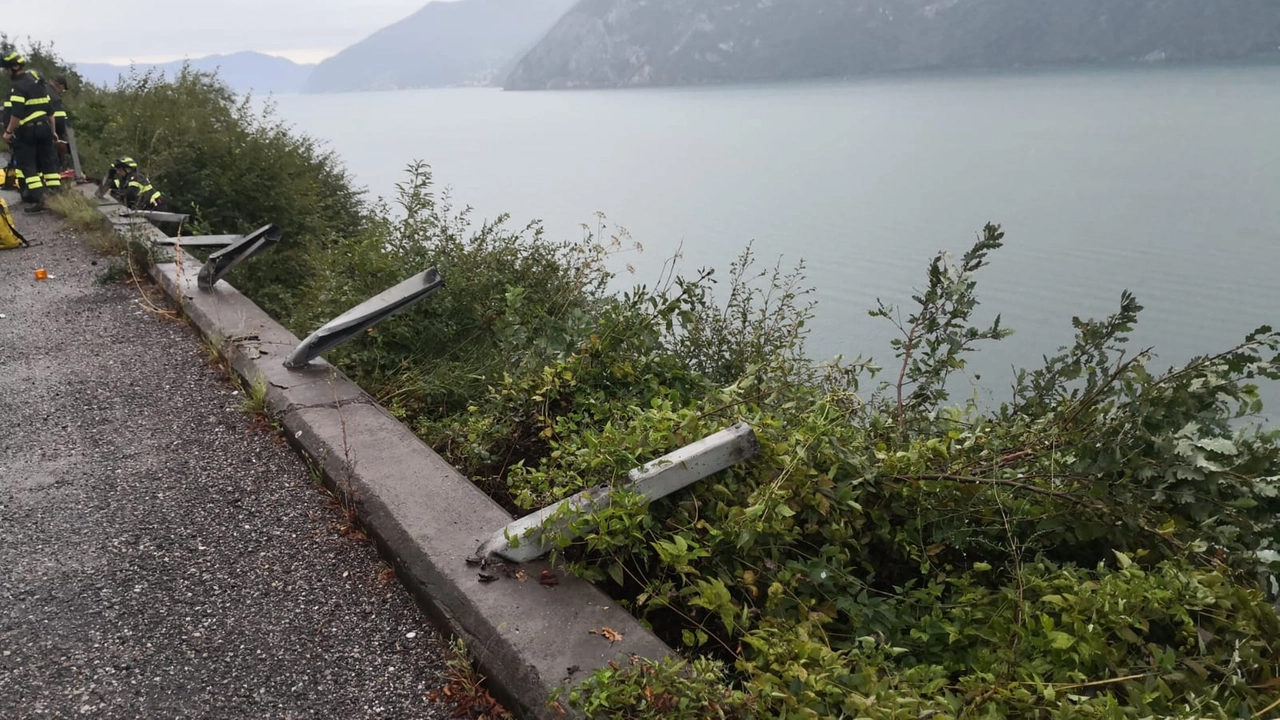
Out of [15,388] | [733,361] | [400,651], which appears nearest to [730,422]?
[400,651]

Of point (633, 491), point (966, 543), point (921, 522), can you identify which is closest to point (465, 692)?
point (633, 491)

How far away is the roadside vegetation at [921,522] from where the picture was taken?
2.18m

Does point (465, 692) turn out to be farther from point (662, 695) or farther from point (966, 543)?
point (966, 543)

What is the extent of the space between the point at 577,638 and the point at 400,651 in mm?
642

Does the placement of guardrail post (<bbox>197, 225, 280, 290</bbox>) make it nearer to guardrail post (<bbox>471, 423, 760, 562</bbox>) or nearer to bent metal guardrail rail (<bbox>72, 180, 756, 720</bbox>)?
bent metal guardrail rail (<bbox>72, 180, 756, 720</bbox>)

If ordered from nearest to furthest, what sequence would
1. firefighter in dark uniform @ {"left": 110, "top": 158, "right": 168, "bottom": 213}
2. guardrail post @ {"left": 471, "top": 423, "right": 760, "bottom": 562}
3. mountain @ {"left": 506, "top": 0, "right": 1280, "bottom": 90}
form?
guardrail post @ {"left": 471, "top": 423, "right": 760, "bottom": 562}, firefighter in dark uniform @ {"left": 110, "top": 158, "right": 168, "bottom": 213}, mountain @ {"left": 506, "top": 0, "right": 1280, "bottom": 90}

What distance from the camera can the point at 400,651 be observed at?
9.04 feet

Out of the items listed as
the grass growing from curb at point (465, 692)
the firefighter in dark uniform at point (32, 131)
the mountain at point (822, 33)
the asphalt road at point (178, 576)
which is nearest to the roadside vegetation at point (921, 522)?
the grass growing from curb at point (465, 692)

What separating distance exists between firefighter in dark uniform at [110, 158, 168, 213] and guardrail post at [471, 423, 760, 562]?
8.70 metres

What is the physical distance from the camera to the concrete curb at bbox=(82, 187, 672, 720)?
2.50 meters

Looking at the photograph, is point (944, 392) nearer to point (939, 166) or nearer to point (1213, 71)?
point (939, 166)

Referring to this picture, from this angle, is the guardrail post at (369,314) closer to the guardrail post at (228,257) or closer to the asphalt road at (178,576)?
the asphalt road at (178,576)

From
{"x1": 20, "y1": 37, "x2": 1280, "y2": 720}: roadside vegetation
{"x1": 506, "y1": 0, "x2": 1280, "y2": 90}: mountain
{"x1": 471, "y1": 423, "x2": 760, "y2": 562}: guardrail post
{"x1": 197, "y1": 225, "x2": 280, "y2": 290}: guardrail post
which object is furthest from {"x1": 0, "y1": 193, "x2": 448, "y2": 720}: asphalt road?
{"x1": 506, "y1": 0, "x2": 1280, "y2": 90}: mountain

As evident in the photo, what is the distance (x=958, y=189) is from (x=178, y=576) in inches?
1027
